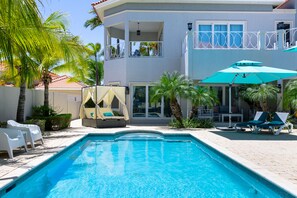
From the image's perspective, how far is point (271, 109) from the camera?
758 inches

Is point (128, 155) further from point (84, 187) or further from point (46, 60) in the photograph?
point (46, 60)

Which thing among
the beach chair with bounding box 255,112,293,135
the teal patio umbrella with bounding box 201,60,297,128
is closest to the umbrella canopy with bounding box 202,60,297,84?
the teal patio umbrella with bounding box 201,60,297,128

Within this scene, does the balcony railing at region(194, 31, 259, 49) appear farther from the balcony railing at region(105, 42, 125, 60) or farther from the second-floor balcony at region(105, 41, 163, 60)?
the balcony railing at region(105, 42, 125, 60)

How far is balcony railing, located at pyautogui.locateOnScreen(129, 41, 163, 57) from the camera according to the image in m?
20.1

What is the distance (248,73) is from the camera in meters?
14.4

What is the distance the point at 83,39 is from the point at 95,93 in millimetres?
3152

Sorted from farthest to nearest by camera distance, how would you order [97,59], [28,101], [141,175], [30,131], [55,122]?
[97,59] → [28,101] → [55,122] → [30,131] → [141,175]

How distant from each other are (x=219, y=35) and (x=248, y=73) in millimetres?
6176

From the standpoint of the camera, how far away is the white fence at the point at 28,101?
45.0ft

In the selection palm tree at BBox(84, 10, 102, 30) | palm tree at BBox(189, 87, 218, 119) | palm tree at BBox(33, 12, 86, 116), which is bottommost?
palm tree at BBox(189, 87, 218, 119)

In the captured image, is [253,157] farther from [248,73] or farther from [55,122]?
[55,122]

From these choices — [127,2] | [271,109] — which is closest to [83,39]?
[127,2]

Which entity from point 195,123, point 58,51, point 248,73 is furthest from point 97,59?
point 58,51

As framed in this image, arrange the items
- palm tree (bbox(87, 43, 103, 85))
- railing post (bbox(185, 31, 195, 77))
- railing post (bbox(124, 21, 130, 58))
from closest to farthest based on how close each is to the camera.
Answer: railing post (bbox(185, 31, 195, 77)) < railing post (bbox(124, 21, 130, 58)) < palm tree (bbox(87, 43, 103, 85))
